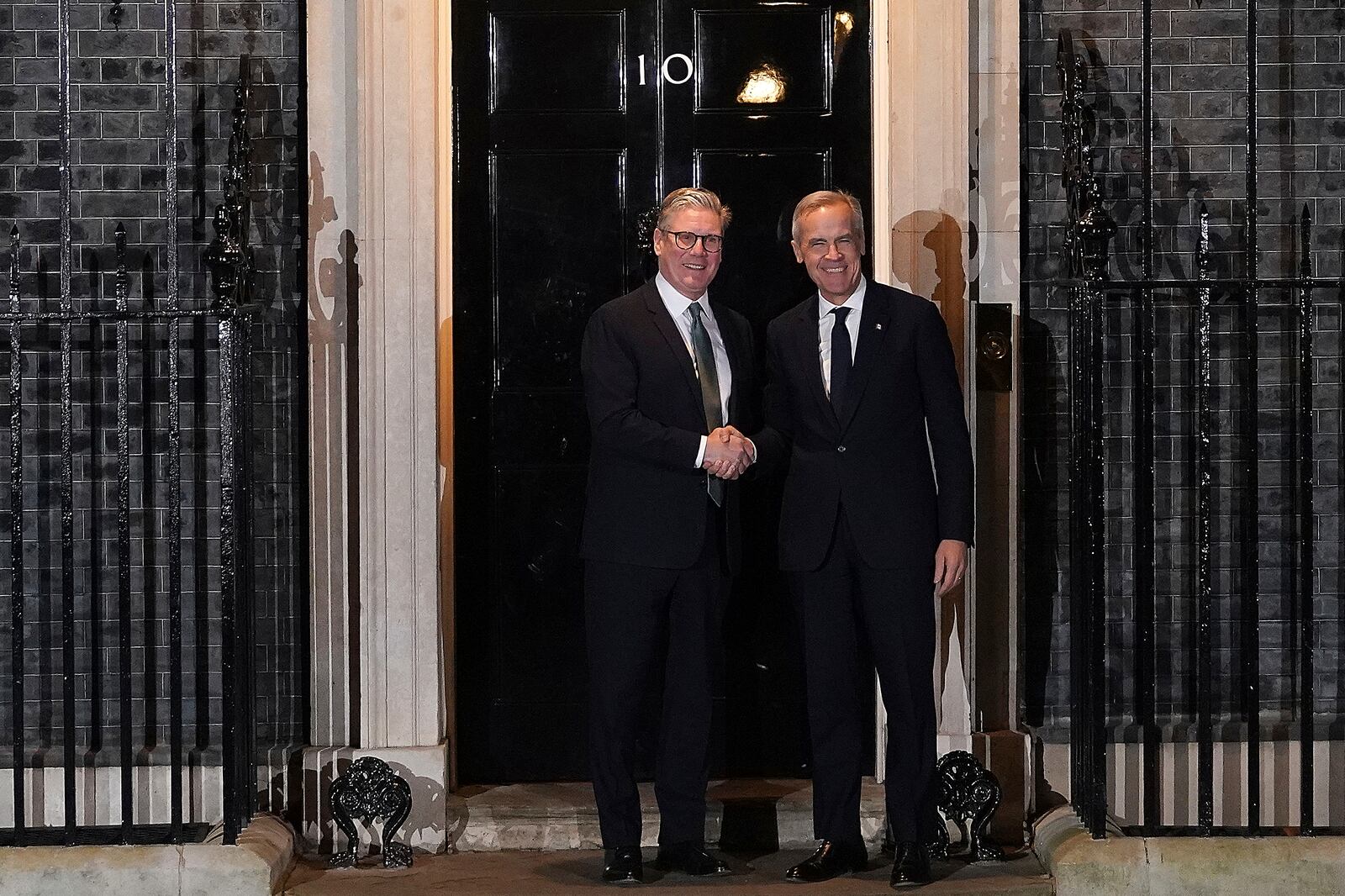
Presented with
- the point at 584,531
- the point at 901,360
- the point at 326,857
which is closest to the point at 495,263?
the point at 584,531

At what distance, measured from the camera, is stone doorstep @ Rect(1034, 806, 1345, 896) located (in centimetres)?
420

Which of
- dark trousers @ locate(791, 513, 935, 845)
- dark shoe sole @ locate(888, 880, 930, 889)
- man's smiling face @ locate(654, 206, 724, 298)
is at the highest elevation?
man's smiling face @ locate(654, 206, 724, 298)

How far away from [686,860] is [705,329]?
1544 mm

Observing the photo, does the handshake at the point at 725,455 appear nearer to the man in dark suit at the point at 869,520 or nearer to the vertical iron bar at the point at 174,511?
the man in dark suit at the point at 869,520

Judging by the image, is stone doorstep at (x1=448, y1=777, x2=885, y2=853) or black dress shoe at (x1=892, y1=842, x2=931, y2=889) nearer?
black dress shoe at (x1=892, y1=842, x2=931, y2=889)

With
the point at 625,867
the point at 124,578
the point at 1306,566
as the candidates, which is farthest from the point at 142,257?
the point at 1306,566

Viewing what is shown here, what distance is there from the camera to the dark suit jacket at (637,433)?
422 centimetres

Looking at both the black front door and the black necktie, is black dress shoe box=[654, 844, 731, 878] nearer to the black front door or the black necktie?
the black front door

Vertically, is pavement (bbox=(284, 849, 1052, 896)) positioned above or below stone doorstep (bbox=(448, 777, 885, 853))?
below

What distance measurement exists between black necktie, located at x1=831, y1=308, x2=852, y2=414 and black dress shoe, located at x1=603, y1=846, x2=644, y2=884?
4.57 ft

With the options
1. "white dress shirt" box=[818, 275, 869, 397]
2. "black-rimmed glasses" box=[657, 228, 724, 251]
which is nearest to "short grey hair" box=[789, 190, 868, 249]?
"white dress shirt" box=[818, 275, 869, 397]

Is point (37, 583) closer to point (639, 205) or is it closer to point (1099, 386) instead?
point (639, 205)

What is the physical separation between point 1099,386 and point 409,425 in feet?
6.90

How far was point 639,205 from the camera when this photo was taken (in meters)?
5.01
